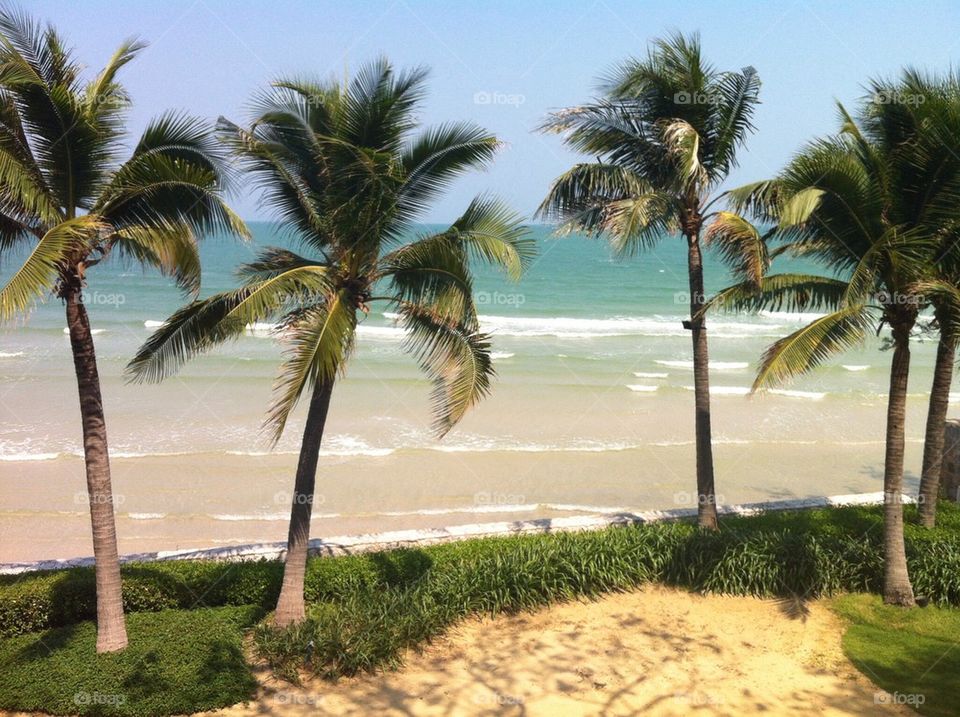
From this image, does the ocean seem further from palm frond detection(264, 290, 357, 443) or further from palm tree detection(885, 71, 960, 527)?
palm tree detection(885, 71, 960, 527)

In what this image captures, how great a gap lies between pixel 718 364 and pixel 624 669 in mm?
25369

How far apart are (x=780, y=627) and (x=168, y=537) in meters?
10.1

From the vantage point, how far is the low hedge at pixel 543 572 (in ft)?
33.6

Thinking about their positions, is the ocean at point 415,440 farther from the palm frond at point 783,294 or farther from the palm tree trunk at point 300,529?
the palm tree trunk at point 300,529

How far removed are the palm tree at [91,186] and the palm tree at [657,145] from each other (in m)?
5.30

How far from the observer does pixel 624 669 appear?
9328 millimetres

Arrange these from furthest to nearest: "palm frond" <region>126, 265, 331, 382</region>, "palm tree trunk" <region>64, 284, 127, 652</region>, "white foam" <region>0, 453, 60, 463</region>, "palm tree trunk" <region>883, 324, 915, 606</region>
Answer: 1. "white foam" <region>0, 453, 60, 463</region>
2. "palm tree trunk" <region>883, 324, 915, 606</region>
3. "palm tree trunk" <region>64, 284, 127, 652</region>
4. "palm frond" <region>126, 265, 331, 382</region>

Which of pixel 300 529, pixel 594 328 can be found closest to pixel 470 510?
pixel 300 529

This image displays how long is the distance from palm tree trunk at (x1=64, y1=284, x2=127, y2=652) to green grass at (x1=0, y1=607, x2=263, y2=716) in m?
0.28

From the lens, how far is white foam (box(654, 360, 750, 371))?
32438 millimetres

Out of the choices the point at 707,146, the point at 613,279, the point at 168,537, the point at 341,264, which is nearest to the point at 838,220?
the point at 707,146

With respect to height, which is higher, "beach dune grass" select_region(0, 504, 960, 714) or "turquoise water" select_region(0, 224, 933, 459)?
"turquoise water" select_region(0, 224, 933, 459)

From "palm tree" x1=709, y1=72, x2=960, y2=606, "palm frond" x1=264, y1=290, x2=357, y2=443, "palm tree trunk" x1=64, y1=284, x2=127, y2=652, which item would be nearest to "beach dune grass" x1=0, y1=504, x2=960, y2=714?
"palm tree trunk" x1=64, y1=284, x2=127, y2=652

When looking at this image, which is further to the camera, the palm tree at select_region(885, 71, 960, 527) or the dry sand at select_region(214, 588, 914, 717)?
the palm tree at select_region(885, 71, 960, 527)
